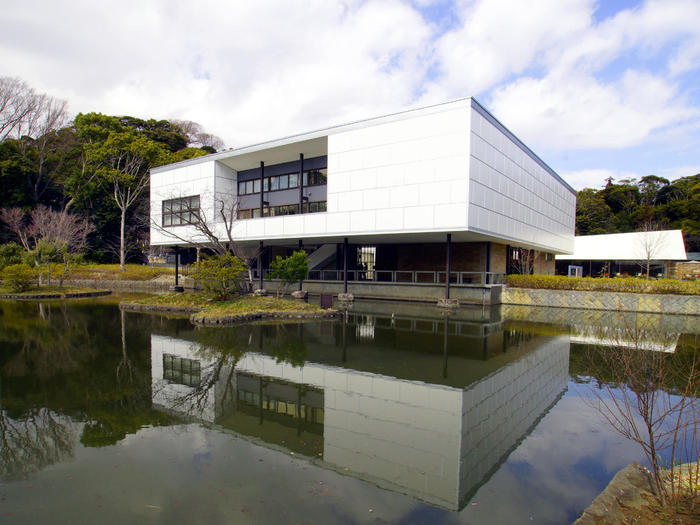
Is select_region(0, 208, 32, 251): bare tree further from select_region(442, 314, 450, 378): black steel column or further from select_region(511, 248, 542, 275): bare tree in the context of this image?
select_region(511, 248, 542, 275): bare tree

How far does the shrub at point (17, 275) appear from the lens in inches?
968

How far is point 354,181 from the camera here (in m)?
21.4

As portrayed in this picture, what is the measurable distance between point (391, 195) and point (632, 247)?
2908cm

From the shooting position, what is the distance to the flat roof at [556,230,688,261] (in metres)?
34.3

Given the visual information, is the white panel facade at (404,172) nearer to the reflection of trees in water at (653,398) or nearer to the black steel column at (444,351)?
the black steel column at (444,351)

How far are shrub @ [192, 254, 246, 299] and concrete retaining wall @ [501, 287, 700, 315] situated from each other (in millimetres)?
15250

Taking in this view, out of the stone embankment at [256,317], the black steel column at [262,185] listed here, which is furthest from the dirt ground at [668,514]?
the black steel column at [262,185]

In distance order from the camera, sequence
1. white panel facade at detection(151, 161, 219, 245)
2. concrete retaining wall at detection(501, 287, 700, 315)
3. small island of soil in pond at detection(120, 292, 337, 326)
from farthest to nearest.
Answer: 1. white panel facade at detection(151, 161, 219, 245)
2. concrete retaining wall at detection(501, 287, 700, 315)
3. small island of soil in pond at detection(120, 292, 337, 326)

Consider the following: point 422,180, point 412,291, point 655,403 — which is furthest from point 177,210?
point 655,403

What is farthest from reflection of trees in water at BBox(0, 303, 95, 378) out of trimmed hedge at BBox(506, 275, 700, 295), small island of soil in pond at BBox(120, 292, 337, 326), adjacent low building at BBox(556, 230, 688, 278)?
adjacent low building at BBox(556, 230, 688, 278)

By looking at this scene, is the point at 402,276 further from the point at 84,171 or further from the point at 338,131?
the point at 84,171

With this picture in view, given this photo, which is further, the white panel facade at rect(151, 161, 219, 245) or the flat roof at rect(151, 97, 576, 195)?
the white panel facade at rect(151, 161, 219, 245)

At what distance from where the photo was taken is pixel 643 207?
51375 millimetres

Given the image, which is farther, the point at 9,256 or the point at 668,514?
Answer: the point at 9,256
